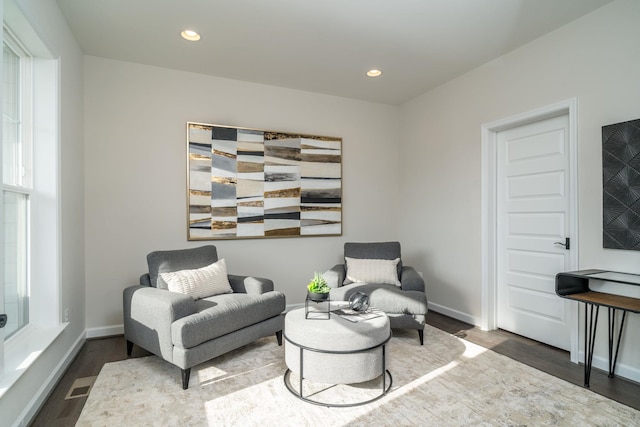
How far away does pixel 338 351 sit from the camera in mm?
2199

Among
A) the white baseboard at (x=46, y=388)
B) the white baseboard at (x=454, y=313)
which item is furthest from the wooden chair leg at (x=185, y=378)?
the white baseboard at (x=454, y=313)

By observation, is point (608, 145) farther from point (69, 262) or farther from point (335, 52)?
point (69, 262)

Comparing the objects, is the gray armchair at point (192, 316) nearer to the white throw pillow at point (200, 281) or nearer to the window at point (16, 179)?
the white throw pillow at point (200, 281)

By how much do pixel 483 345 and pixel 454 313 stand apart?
0.85 m

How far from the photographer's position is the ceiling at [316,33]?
2.60m

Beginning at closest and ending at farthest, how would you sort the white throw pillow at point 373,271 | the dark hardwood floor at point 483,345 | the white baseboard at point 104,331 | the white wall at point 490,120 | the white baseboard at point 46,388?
the white baseboard at point 46,388 < the dark hardwood floor at point 483,345 < the white wall at point 490,120 < the white baseboard at point 104,331 < the white throw pillow at point 373,271

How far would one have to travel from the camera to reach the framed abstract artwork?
12.5 feet

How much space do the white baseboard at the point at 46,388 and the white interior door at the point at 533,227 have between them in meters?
3.96

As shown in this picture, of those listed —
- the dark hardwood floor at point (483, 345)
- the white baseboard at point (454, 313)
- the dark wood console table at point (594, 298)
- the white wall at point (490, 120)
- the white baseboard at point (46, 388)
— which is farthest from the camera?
the white baseboard at point (454, 313)

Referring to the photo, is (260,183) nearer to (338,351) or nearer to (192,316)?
(192,316)

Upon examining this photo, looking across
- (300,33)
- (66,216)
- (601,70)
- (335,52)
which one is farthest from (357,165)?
(66,216)

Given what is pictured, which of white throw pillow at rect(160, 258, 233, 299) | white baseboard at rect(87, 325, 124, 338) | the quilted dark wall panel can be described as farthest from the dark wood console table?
white baseboard at rect(87, 325, 124, 338)

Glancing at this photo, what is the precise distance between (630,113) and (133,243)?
4428 millimetres

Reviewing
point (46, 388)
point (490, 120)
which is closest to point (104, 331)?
point (46, 388)
